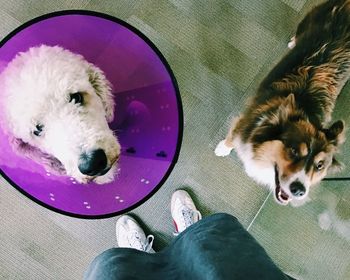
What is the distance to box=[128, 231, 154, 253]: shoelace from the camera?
5.30ft

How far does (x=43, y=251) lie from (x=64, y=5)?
Answer: 36.8 inches

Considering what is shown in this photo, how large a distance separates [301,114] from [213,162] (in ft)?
1.52

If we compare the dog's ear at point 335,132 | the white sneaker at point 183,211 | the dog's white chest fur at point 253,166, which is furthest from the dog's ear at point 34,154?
the dog's ear at point 335,132

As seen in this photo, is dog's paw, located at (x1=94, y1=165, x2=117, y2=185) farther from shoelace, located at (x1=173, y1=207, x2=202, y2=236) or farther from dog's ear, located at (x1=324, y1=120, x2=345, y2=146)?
dog's ear, located at (x1=324, y1=120, x2=345, y2=146)

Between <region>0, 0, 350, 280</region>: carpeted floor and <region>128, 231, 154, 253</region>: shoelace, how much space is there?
0.13 feet

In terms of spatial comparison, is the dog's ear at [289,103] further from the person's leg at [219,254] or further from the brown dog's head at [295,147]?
the person's leg at [219,254]

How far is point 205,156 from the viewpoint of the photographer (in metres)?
1.73

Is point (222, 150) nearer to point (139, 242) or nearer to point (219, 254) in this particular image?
point (139, 242)

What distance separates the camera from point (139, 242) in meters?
1.64

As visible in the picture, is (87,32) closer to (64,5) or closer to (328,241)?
(64,5)

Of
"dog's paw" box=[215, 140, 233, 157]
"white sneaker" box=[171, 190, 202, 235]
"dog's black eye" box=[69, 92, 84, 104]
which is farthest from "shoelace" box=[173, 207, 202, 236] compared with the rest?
"dog's black eye" box=[69, 92, 84, 104]

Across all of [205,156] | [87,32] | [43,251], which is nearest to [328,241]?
[205,156]

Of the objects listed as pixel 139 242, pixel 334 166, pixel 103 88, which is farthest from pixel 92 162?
pixel 334 166

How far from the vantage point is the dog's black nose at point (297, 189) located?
130 centimetres
